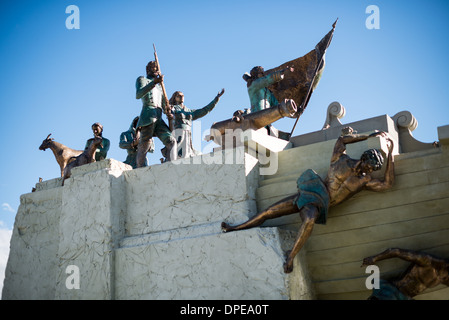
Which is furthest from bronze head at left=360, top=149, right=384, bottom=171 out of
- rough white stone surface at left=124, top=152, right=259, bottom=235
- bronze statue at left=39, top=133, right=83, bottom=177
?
bronze statue at left=39, top=133, right=83, bottom=177

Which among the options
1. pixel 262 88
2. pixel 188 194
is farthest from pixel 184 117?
pixel 188 194

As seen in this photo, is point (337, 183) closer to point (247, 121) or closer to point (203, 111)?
point (247, 121)

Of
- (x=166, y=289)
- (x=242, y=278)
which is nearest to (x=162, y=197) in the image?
(x=166, y=289)

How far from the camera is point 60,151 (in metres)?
11.6

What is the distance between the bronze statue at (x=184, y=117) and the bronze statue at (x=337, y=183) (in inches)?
120

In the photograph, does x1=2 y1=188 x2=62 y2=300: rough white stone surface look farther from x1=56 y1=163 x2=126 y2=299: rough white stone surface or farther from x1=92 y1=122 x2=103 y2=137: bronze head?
x1=92 y1=122 x2=103 y2=137: bronze head

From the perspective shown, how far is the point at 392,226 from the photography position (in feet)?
22.1

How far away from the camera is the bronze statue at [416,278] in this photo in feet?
20.3

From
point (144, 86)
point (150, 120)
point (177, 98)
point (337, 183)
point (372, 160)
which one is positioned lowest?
point (337, 183)

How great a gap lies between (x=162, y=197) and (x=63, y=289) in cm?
192

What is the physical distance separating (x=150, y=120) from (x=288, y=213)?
315 centimetres

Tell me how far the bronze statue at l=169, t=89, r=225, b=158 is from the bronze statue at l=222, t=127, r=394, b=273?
3.04 meters

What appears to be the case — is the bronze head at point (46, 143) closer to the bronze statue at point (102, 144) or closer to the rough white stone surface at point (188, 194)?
the bronze statue at point (102, 144)

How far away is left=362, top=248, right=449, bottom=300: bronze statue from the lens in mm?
6199
